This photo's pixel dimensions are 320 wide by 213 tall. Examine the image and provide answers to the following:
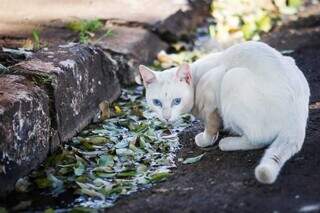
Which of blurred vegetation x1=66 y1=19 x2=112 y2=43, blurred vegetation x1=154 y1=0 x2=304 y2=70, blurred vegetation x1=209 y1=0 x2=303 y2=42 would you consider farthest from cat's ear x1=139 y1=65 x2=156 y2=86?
blurred vegetation x1=209 y1=0 x2=303 y2=42

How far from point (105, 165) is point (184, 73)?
767 mm

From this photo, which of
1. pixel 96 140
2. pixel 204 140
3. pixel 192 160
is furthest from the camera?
pixel 96 140

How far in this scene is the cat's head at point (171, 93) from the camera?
4.09 meters

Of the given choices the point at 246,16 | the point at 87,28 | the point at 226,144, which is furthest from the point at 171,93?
the point at 246,16

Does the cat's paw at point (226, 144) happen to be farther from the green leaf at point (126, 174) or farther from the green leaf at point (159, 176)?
the green leaf at point (126, 174)

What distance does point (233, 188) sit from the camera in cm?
335

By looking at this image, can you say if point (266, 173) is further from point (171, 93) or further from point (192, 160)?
point (171, 93)

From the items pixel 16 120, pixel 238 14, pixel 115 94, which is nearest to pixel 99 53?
pixel 115 94

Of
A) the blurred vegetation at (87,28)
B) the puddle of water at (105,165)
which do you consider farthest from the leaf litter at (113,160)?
the blurred vegetation at (87,28)

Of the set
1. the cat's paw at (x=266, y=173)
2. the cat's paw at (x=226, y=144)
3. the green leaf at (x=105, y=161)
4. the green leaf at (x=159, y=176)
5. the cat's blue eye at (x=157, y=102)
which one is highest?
the cat's blue eye at (x=157, y=102)

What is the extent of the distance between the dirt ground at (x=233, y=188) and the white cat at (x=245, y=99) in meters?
0.08

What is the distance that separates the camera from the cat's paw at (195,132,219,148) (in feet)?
13.7

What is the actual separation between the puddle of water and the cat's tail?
2.27ft

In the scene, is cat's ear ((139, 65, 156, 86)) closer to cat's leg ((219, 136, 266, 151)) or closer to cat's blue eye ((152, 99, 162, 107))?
cat's blue eye ((152, 99, 162, 107))
